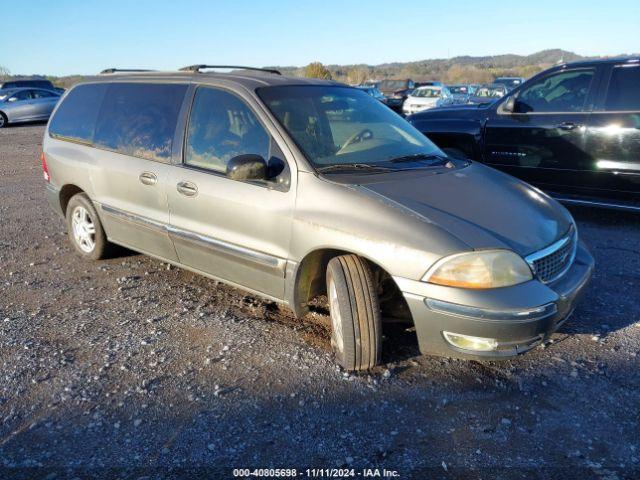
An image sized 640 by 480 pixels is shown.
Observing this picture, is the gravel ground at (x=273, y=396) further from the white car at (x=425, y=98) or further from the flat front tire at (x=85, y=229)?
the white car at (x=425, y=98)

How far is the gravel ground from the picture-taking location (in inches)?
102

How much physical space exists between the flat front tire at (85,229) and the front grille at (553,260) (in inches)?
150

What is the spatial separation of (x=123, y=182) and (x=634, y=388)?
3916mm

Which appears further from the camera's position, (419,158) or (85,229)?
(85,229)

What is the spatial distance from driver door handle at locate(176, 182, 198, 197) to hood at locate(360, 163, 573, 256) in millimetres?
1304

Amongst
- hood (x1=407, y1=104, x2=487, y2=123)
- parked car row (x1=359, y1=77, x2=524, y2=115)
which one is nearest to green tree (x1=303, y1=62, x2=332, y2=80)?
parked car row (x1=359, y1=77, x2=524, y2=115)

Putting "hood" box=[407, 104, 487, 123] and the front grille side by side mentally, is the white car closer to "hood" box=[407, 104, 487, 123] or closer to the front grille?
"hood" box=[407, 104, 487, 123]

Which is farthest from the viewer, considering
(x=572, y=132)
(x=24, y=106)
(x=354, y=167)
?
(x=24, y=106)

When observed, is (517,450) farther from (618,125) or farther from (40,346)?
(618,125)

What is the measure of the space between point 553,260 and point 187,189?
2.49 meters

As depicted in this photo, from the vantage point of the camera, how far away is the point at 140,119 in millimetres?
4469

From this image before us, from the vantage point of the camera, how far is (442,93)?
24000 mm

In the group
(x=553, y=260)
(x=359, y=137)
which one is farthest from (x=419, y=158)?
(x=553, y=260)

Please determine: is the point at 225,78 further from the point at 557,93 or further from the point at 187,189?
the point at 557,93
